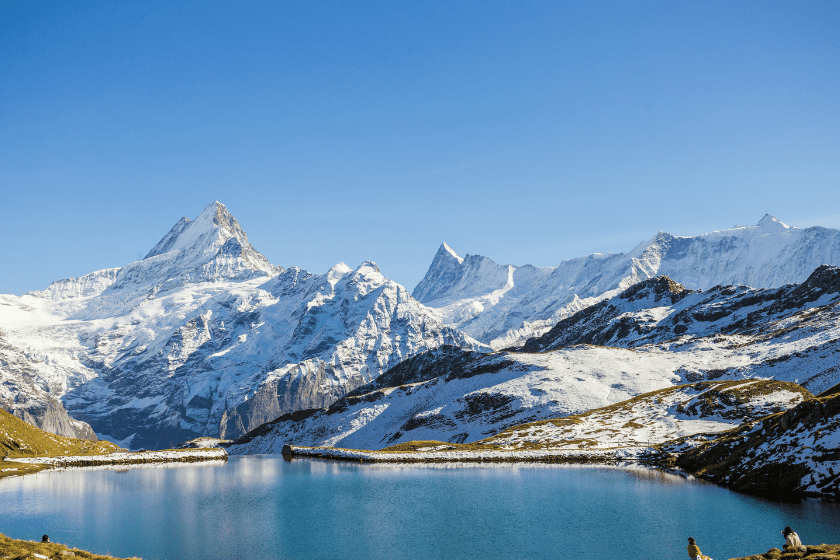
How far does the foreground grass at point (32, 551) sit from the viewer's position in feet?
126

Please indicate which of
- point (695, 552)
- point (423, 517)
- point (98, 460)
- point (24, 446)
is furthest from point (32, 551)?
point (98, 460)

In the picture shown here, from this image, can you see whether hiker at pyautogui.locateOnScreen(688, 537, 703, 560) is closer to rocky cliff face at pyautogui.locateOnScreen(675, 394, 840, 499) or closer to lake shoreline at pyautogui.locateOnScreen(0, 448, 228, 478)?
rocky cliff face at pyautogui.locateOnScreen(675, 394, 840, 499)

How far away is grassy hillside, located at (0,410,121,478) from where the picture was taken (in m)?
109

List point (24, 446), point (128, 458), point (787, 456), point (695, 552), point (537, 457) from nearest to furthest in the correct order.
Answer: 1. point (695, 552)
2. point (787, 456)
3. point (537, 457)
4. point (24, 446)
5. point (128, 458)

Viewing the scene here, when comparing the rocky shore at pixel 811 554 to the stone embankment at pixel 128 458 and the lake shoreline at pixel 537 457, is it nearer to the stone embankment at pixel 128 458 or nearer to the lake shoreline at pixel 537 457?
the lake shoreline at pixel 537 457

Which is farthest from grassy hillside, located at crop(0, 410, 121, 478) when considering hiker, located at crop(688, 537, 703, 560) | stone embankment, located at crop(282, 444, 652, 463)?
hiker, located at crop(688, 537, 703, 560)

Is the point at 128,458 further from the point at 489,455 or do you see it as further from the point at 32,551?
the point at 32,551

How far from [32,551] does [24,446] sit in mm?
95280

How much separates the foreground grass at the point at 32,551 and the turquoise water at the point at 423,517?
909cm

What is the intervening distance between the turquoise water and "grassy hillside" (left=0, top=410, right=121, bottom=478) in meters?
16.0

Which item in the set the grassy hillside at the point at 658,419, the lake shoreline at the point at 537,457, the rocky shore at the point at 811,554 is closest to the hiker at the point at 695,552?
the rocky shore at the point at 811,554

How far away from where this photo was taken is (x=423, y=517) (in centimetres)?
6253

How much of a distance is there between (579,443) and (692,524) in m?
67.9

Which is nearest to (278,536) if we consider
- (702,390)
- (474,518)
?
(474,518)
